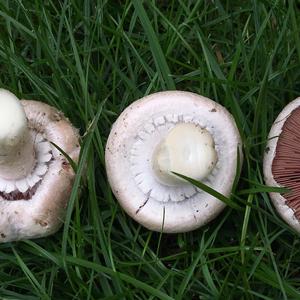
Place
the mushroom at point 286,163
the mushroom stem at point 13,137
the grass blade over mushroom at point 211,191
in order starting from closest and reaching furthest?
1. the mushroom stem at point 13,137
2. the grass blade over mushroom at point 211,191
3. the mushroom at point 286,163

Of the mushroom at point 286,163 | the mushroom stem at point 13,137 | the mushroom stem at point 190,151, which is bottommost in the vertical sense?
the mushroom at point 286,163

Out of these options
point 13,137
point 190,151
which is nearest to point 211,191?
point 190,151

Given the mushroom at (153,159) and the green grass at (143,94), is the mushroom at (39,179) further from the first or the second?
the mushroom at (153,159)

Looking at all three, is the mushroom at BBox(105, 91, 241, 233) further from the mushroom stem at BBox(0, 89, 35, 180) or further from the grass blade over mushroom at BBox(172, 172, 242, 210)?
the mushroom stem at BBox(0, 89, 35, 180)

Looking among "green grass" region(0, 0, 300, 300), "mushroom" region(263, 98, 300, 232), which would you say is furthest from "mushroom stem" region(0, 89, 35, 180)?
"mushroom" region(263, 98, 300, 232)

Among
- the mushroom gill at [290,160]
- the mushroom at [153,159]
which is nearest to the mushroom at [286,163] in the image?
the mushroom gill at [290,160]

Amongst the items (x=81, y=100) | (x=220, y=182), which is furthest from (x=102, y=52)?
(x=220, y=182)

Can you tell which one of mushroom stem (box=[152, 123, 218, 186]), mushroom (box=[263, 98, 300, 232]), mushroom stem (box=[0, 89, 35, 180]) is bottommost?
mushroom (box=[263, 98, 300, 232])
